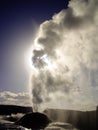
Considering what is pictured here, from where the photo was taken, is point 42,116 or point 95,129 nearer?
point 95,129

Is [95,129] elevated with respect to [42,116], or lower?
lower

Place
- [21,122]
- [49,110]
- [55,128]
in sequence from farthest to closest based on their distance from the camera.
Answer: [49,110] < [21,122] < [55,128]

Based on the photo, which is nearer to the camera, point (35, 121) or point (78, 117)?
point (35, 121)

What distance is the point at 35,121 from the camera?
1527 inches

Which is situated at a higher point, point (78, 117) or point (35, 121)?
point (35, 121)

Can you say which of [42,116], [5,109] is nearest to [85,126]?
[42,116]

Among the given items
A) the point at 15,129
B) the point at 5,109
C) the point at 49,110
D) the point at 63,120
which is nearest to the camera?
the point at 15,129

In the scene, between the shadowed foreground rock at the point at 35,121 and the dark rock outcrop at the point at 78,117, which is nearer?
the shadowed foreground rock at the point at 35,121

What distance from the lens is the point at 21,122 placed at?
39.5 meters

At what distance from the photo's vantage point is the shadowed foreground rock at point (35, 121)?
37.6m

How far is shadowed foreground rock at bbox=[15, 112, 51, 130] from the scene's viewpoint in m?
37.6

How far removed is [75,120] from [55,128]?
10.8 metres

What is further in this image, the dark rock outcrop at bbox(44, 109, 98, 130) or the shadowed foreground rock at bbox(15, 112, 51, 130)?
the dark rock outcrop at bbox(44, 109, 98, 130)

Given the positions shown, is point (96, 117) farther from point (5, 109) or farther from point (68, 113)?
point (5, 109)
